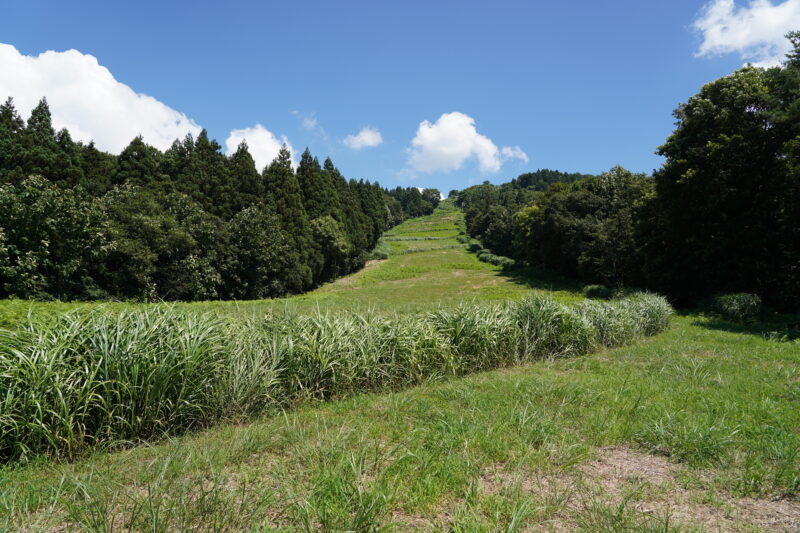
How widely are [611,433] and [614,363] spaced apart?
380 centimetres

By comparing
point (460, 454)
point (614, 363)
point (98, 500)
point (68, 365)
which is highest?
point (68, 365)

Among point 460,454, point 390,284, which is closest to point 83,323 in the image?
point 460,454

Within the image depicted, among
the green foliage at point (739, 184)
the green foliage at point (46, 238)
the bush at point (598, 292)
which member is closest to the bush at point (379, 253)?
the bush at point (598, 292)

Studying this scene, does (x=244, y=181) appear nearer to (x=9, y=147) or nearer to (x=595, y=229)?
(x=9, y=147)

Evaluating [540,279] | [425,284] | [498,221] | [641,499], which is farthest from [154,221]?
[498,221]

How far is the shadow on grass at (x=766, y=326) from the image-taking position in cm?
941

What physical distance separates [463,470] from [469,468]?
50 mm

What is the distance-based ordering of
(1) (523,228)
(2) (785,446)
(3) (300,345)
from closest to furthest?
(2) (785,446), (3) (300,345), (1) (523,228)

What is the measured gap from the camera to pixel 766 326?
10961mm

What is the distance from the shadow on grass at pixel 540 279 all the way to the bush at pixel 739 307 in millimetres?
11824

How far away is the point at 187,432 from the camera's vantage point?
144 inches

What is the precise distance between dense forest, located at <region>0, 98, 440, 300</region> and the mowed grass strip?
15.2 metres

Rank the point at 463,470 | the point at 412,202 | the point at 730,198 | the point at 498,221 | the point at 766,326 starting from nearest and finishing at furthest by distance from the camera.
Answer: the point at 463,470 → the point at 766,326 → the point at 730,198 → the point at 498,221 → the point at 412,202

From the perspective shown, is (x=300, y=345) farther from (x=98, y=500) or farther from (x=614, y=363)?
(x=614, y=363)
